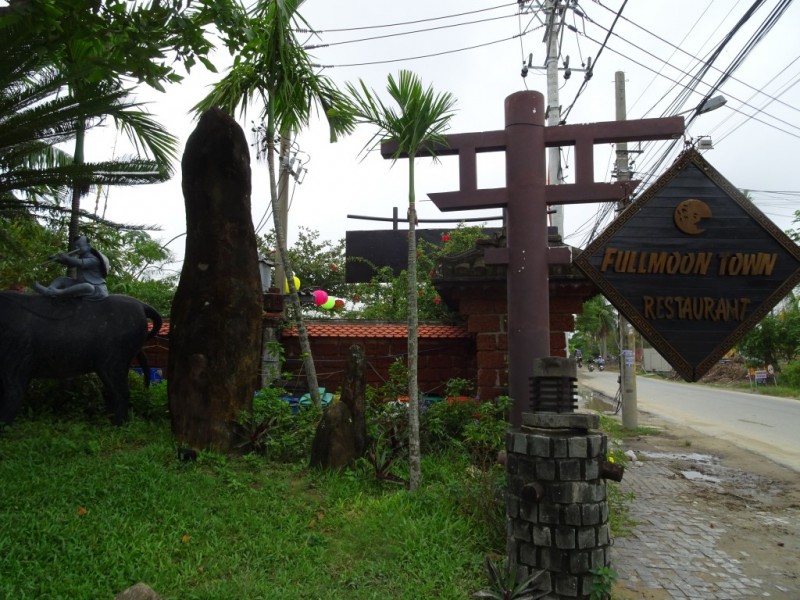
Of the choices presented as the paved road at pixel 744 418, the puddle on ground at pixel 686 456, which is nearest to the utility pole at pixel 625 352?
the paved road at pixel 744 418

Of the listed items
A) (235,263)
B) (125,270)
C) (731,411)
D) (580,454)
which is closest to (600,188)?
(580,454)

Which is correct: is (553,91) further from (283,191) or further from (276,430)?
(276,430)

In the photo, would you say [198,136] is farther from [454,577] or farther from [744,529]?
[744,529]

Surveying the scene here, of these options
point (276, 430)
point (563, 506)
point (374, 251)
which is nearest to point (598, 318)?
point (374, 251)

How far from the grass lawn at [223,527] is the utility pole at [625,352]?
361 inches

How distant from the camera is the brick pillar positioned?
360 cm

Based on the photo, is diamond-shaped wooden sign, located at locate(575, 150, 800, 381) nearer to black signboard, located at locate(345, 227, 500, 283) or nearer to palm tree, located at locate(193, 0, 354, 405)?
palm tree, located at locate(193, 0, 354, 405)

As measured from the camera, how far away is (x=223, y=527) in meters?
4.19

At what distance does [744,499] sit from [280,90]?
24.1ft

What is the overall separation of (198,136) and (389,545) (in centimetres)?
447

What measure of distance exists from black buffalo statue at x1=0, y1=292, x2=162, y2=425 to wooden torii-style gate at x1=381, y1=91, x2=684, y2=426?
381 centimetres

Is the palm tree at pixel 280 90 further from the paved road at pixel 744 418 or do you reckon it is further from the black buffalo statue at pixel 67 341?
the paved road at pixel 744 418

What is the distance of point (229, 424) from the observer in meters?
5.68

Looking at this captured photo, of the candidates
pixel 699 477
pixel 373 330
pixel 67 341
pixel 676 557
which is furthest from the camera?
pixel 373 330
